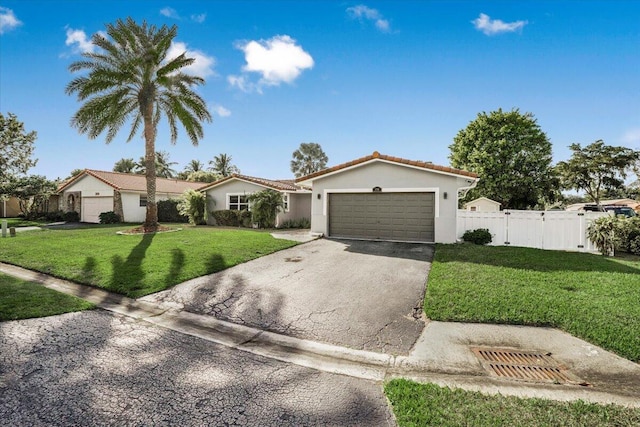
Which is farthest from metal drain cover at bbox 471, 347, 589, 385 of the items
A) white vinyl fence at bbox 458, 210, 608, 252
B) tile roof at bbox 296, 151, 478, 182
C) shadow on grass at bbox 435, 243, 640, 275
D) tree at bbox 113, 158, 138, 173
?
tree at bbox 113, 158, 138, 173

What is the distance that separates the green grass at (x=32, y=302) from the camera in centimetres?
534

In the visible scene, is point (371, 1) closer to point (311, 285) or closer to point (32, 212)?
point (311, 285)

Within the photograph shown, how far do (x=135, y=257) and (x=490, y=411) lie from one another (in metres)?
10.0

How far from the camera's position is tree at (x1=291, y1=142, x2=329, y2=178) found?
5553 cm

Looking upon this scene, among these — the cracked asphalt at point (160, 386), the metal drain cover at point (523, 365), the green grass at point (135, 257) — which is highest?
the green grass at point (135, 257)

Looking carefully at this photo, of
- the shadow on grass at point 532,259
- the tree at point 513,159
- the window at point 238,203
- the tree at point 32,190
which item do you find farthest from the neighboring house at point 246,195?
the tree at point 513,159

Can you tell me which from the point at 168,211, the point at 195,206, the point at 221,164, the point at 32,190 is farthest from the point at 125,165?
the point at 195,206

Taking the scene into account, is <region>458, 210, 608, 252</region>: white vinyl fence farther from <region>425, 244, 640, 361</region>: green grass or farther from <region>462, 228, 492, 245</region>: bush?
<region>425, 244, 640, 361</region>: green grass

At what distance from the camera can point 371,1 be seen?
10.7 metres

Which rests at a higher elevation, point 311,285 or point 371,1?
point 371,1

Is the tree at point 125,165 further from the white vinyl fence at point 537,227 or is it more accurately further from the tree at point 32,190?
the white vinyl fence at point 537,227

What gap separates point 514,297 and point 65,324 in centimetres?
796

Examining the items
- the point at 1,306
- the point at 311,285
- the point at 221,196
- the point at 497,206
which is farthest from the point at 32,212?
the point at 497,206

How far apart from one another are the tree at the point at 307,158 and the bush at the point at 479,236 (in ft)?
144
